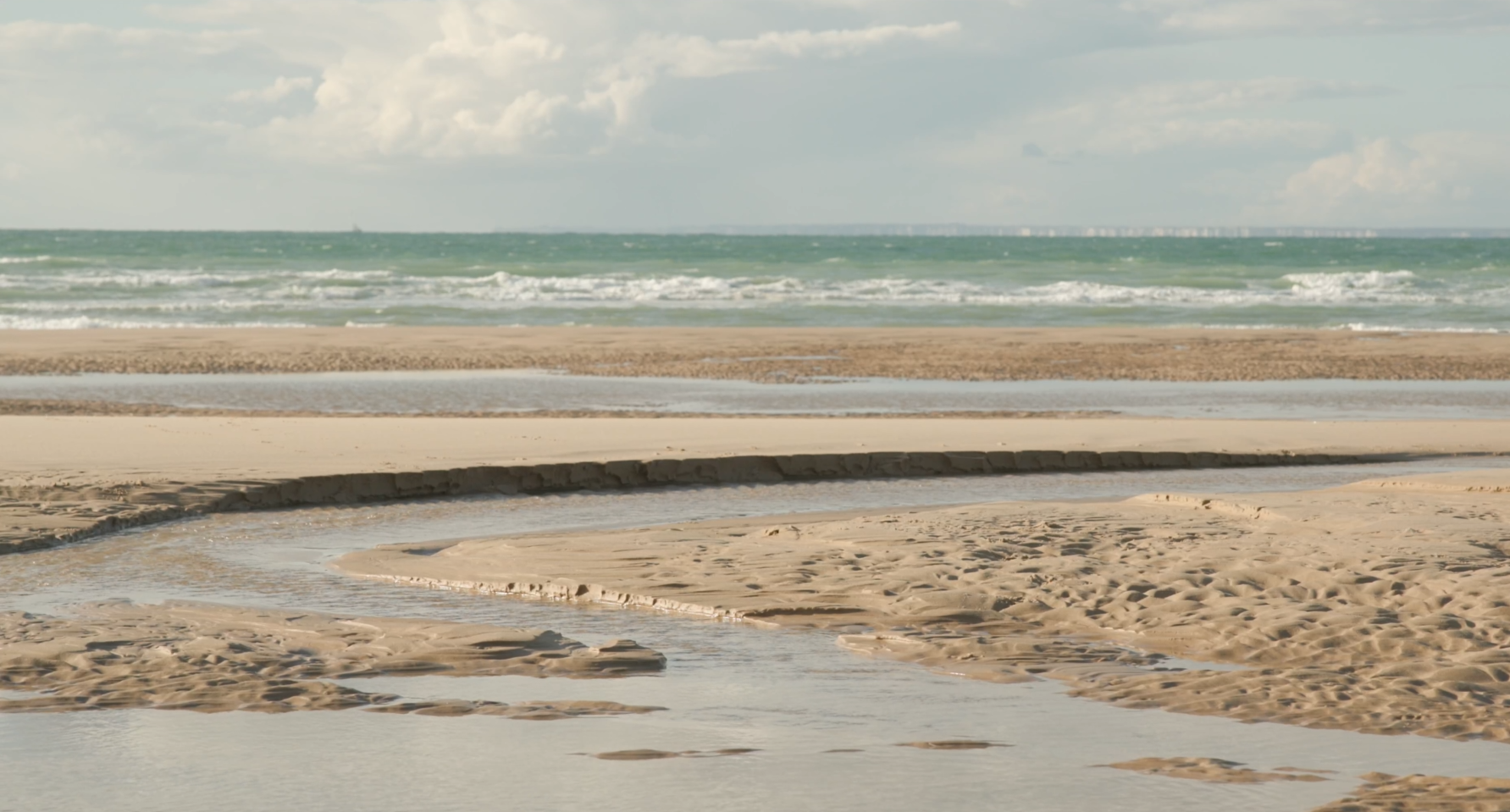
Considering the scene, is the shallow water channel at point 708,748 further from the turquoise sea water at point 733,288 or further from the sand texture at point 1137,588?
the turquoise sea water at point 733,288

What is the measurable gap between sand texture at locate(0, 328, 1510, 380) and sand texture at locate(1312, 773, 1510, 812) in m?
16.4

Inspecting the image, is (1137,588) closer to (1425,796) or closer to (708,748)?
(1425,796)

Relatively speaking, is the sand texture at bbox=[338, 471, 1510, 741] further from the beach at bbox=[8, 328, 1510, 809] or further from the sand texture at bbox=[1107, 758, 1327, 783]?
the sand texture at bbox=[1107, 758, 1327, 783]

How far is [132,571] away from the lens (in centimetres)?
796

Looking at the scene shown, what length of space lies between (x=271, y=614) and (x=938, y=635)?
8.93 feet

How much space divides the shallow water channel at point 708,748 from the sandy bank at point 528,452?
10.6 feet

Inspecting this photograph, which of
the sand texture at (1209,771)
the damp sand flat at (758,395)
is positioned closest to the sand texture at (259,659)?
the sand texture at (1209,771)

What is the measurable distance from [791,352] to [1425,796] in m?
20.8

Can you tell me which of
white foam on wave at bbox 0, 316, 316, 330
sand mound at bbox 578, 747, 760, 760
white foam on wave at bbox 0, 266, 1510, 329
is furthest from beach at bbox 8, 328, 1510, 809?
white foam on wave at bbox 0, 266, 1510, 329

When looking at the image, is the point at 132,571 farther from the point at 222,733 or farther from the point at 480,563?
the point at 222,733

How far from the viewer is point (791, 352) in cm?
2508

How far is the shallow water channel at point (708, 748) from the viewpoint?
4.47 m

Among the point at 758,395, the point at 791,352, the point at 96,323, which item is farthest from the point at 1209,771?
the point at 96,323

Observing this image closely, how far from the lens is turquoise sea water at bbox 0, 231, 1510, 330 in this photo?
121 ft
